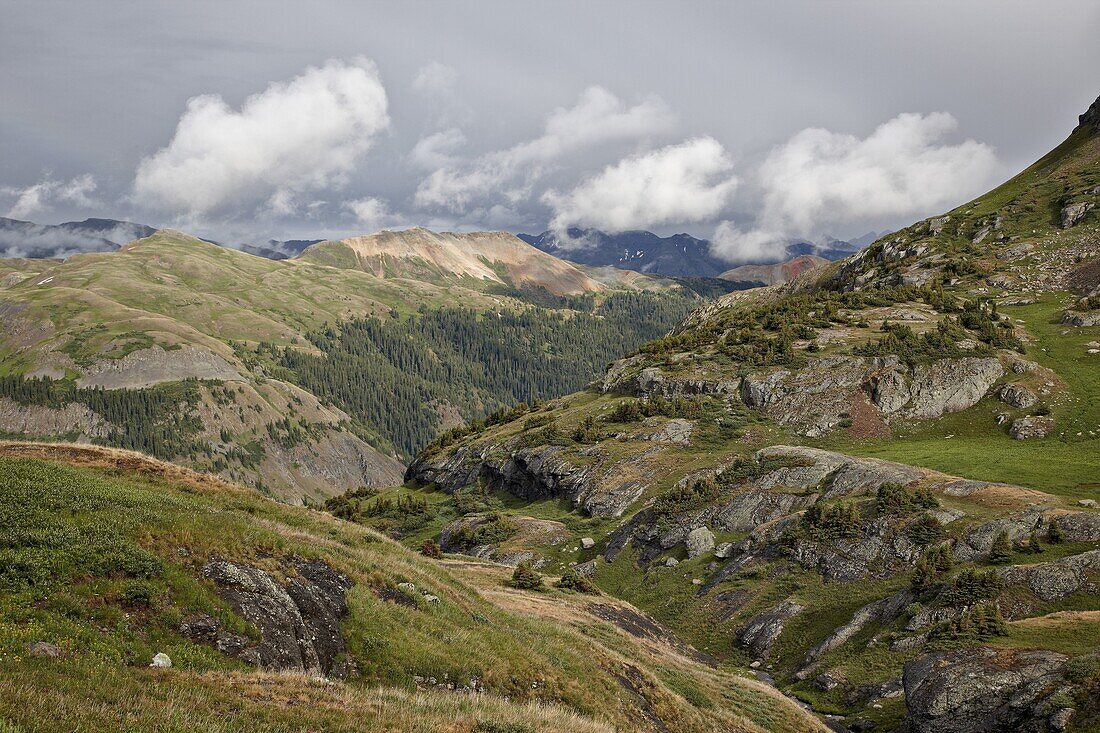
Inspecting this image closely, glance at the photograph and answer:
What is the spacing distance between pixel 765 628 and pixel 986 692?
18827 mm

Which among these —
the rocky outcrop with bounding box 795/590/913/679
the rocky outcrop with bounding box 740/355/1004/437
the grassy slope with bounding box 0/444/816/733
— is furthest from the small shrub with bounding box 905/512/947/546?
the rocky outcrop with bounding box 740/355/1004/437

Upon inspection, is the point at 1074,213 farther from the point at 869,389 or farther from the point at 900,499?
the point at 900,499

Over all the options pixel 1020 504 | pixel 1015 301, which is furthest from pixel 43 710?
pixel 1015 301

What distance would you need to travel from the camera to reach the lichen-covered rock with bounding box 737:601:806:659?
4266 centimetres

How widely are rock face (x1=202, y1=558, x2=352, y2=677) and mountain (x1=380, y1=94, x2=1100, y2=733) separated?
25.9 m

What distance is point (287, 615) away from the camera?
1830 centimetres

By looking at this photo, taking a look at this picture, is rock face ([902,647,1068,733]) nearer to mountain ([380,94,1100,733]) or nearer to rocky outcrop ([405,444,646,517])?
mountain ([380,94,1100,733])

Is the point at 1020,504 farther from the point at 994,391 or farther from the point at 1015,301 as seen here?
the point at 1015,301

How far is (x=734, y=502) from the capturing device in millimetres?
58844

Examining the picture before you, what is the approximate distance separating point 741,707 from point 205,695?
2512 centimetres

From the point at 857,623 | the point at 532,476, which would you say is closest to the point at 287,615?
the point at 857,623

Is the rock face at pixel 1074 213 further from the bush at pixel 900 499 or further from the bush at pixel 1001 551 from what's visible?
the bush at pixel 1001 551

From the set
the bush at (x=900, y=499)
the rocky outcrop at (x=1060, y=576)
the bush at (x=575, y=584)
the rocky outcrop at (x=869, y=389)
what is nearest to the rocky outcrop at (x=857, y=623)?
the rocky outcrop at (x=1060, y=576)

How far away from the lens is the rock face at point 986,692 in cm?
2389
